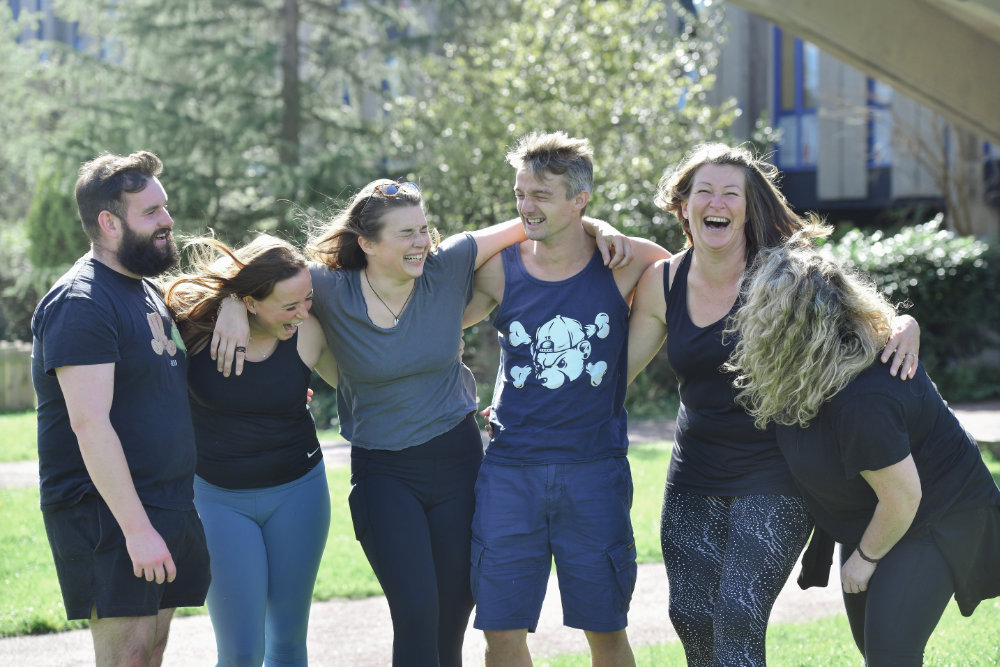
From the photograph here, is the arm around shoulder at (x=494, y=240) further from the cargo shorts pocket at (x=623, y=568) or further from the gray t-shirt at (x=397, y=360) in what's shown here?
the cargo shorts pocket at (x=623, y=568)

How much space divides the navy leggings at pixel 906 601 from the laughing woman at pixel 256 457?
80.5 inches

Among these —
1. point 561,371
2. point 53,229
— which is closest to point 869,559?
point 561,371

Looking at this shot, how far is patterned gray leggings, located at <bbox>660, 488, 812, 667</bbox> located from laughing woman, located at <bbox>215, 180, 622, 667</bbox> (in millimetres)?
805

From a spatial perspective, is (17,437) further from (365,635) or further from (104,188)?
(104,188)

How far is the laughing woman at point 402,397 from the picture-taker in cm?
391

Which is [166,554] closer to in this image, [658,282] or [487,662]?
[487,662]

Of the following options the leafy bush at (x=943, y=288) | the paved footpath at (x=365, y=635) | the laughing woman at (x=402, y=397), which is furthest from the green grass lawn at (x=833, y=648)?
the leafy bush at (x=943, y=288)

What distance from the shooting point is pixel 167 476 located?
352 centimetres

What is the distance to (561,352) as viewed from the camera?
400cm

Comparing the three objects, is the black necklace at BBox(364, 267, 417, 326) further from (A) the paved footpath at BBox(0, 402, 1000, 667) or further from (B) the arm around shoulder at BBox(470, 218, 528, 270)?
(A) the paved footpath at BBox(0, 402, 1000, 667)

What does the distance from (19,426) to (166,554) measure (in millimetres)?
11179

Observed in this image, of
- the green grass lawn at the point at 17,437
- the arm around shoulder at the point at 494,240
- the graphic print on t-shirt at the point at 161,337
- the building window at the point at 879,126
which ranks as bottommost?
the green grass lawn at the point at 17,437

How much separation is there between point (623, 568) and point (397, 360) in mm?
1167

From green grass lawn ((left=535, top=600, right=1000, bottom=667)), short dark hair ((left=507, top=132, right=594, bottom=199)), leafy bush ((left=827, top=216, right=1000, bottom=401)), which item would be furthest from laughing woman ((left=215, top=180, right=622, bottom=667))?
leafy bush ((left=827, top=216, right=1000, bottom=401))
